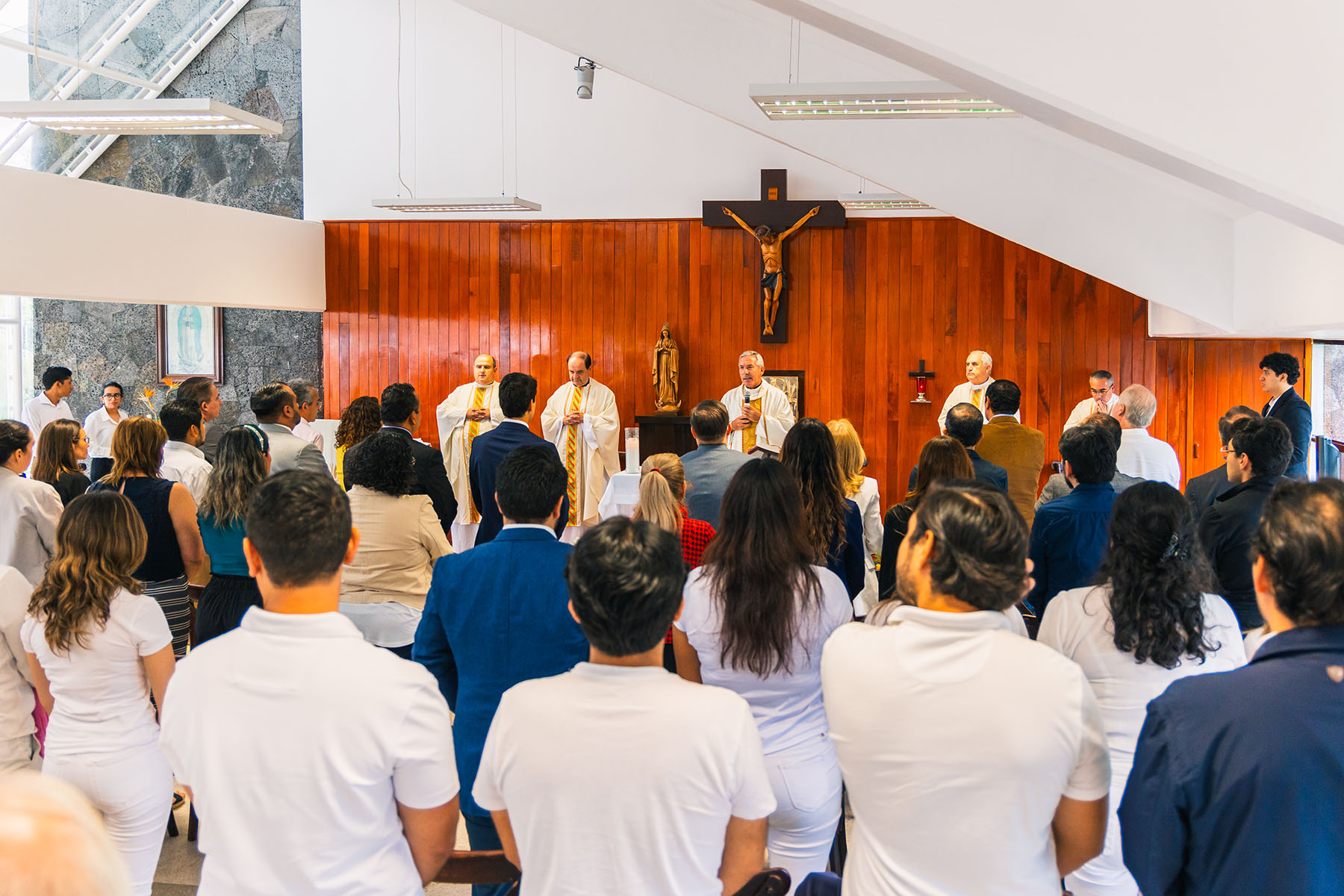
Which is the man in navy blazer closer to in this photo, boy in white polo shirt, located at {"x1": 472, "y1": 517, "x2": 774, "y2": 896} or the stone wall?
boy in white polo shirt, located at {"x1": 472, "y1": 517, "x2": 774, "y2": 896}

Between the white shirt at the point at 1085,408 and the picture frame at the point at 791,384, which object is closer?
the white shirt at the point at 1085,408

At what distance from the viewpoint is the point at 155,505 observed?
3793 millimetres

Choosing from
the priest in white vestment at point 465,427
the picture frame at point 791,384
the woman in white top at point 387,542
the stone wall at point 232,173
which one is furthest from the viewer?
the stone wall at point 232,173

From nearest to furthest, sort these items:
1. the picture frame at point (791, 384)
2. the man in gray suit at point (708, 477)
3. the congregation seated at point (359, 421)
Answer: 1. the man in gray suit at point (708, 477)
2. the congregation seated at point (359, 421)
3. the picture frame at point (791, 384)

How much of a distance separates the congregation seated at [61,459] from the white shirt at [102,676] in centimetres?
184

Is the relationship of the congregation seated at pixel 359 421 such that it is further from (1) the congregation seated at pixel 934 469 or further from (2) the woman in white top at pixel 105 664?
(1) the congregation seated at pixel 934 469

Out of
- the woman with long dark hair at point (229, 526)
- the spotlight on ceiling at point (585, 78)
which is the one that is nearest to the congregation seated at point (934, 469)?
the woman with long dark hair at point (229, 526)

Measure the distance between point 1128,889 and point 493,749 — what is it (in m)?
1.58

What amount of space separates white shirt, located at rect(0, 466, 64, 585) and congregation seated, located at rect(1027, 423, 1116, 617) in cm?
360

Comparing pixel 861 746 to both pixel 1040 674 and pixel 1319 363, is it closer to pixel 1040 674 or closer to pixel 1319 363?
pixel 1040 674

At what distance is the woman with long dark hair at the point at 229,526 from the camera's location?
3744mm

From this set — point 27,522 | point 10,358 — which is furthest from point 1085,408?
point 10,358

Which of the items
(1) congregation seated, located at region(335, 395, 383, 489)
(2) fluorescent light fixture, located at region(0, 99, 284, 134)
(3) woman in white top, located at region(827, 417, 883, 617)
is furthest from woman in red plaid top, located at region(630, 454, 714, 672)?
(2) fluorescent light fixture, located at region(0, 99, 284, 134)

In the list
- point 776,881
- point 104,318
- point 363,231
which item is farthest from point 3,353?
point 776,881
